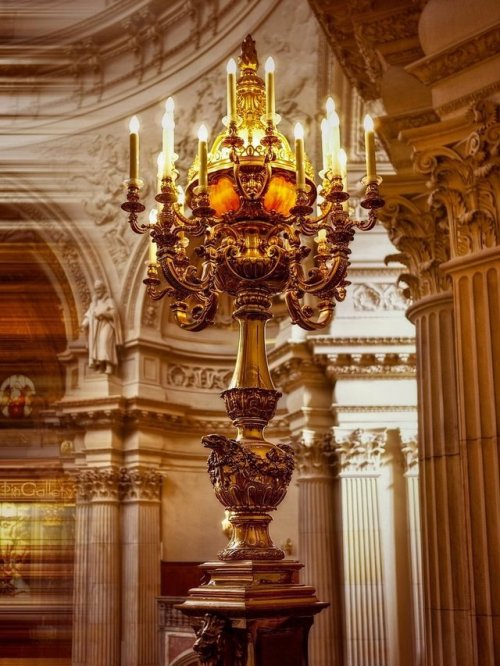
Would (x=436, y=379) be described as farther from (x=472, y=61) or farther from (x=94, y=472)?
(x=94, y=472)

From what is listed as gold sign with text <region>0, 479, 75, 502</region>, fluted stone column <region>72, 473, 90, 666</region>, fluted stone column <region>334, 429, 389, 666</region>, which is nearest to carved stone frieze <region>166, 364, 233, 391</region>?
fluted stone column <region>72, 473, 90, 666</region>

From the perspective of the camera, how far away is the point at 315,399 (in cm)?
1268

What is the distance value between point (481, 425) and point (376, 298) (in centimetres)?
832

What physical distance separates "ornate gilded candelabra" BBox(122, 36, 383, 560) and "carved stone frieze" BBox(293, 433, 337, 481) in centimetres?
770

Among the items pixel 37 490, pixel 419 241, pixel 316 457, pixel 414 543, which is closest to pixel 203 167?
pixel 419 241

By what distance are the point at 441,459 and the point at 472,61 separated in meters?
2.28

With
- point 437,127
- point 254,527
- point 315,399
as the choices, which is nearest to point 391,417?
point 315,399

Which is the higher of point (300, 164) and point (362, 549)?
point (300, 164)

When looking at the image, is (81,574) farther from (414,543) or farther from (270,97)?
(270,97)

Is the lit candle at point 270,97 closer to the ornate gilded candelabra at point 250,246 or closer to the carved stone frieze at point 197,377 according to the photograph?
the ornate gilded candelabra at point 250,246

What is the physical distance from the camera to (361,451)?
470 inches

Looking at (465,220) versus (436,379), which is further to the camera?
(436,379)

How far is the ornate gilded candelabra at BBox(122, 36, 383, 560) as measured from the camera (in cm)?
360

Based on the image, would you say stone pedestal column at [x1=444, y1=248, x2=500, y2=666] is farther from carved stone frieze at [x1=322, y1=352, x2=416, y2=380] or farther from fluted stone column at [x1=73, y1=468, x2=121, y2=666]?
fluted stone column at [x1=73, y1=468, x2=121, y2=666]
